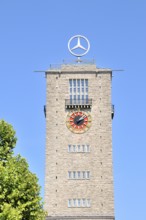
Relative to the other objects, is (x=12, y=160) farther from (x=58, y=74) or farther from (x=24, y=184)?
(x=58, y=74)

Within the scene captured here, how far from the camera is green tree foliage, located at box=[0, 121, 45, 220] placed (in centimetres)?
5081

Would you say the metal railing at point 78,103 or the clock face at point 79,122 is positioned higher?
the metal railing at point 78,103

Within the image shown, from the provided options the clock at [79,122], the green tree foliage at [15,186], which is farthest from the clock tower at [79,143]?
the green tree foliage at [15,186]

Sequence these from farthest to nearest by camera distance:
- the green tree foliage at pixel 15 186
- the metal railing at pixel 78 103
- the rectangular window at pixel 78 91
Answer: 1. the rectangular window at pixel 78 91
2. the metal railing at pixel 78 103
3. the green tree foliage at pixel 15 186

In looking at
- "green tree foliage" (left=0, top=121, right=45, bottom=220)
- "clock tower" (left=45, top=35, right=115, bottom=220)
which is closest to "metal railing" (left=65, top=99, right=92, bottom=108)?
"clock tower" (left=45, top=35, right=115, bottom=220)

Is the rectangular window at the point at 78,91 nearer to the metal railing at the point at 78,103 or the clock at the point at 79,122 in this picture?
the metal railing at the point at 78,103

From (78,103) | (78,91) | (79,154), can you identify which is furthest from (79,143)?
(78,91)

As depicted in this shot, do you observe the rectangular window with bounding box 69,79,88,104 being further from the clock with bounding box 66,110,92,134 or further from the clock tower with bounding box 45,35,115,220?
the clock with bounding box 66,110,92,134

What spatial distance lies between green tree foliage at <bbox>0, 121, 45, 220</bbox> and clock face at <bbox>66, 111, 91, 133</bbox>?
38.3 metres

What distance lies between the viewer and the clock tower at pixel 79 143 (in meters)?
90.1

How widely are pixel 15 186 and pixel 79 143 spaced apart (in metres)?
41.5

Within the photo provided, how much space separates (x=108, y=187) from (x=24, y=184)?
39.9 meters

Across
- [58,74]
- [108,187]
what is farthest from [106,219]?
[58,74]

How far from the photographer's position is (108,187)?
90.7 meters
